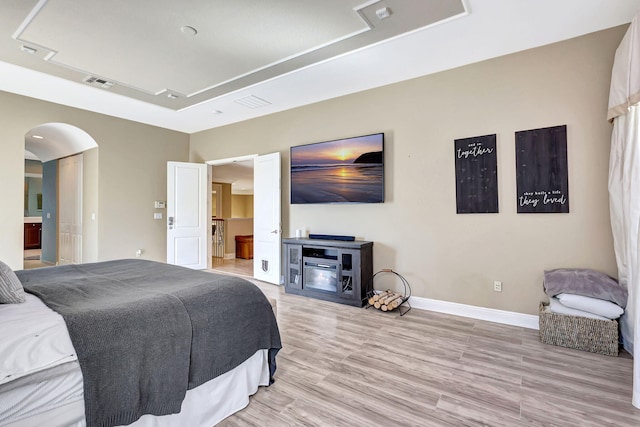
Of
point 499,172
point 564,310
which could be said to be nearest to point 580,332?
point 564,310

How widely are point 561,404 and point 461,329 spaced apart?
47.4 inches

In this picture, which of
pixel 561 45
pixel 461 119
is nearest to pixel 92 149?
pixel 461 119

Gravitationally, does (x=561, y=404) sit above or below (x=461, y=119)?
below

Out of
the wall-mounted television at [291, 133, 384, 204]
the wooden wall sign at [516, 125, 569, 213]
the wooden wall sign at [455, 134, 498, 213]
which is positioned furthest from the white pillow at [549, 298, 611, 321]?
the wall-mounted television at [291, 133, 384, 204]

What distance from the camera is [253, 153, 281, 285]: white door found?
16.2 feet

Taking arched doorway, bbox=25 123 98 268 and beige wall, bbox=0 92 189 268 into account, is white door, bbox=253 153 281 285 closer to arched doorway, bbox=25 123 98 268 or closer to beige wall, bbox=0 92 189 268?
beige wall, bbox=0 92 189 268

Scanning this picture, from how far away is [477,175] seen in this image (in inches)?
134

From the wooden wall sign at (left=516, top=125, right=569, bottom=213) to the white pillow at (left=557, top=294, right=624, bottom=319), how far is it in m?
0.83

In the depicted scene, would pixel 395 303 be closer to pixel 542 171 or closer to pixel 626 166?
pixel 542 171

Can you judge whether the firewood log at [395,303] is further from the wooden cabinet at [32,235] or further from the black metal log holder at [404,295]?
the wooden cabinet at [32,235]

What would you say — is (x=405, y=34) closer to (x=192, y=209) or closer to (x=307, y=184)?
(x=307, y=184)

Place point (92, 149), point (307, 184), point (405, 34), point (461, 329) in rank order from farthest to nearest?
point (92, 149), point (307, 184), point (461, 329), point (405, 34)

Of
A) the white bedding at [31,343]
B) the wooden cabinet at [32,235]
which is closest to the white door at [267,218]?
the white bedding at [31,343]

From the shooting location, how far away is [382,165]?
13.0ft
